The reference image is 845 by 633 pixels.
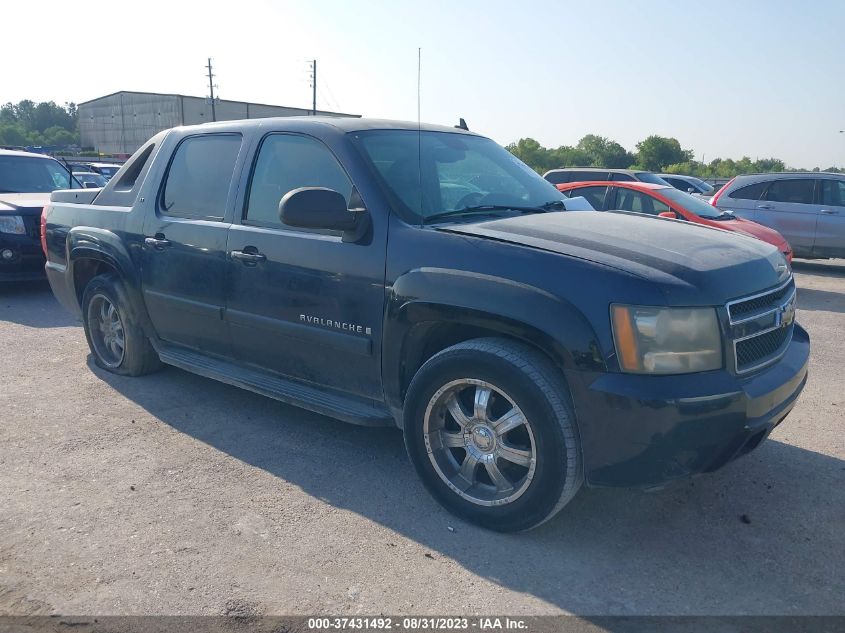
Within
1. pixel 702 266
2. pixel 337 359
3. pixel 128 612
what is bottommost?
pixel 128 612

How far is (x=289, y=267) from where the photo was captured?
3930 millimetres

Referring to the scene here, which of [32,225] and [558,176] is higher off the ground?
[558,176]

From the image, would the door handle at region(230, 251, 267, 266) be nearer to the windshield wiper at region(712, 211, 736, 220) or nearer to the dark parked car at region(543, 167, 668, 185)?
the windshield wiper at region(712, 211, 736, 220)

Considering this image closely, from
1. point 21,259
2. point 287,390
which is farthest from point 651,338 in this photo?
point 21,259

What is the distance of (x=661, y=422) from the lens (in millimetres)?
2811

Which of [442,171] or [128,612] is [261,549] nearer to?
[128,612]

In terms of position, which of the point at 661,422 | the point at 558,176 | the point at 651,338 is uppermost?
the point at 558,176

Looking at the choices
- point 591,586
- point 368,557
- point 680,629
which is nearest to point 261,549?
point 368,557

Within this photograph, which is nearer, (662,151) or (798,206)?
(798,206)

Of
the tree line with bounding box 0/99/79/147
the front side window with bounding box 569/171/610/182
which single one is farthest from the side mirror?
the tree line with bounding box 0/99/79/147

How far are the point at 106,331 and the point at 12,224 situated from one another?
13.2 feet

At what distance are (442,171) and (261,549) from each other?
222 centimetres

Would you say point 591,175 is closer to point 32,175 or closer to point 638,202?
point 638,202

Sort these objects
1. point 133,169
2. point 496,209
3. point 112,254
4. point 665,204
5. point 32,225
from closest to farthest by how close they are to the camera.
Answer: point 496,209
point 112,254
point 133,169
point 32,225
point 665,204
